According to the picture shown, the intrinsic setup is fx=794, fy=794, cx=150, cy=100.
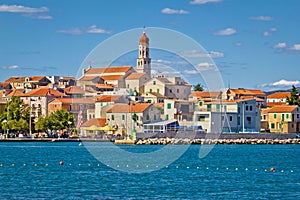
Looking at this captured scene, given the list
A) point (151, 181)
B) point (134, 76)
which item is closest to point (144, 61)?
point (134, 76)

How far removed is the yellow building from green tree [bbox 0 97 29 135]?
1204 inches

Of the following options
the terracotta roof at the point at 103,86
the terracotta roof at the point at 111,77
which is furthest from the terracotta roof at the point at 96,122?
the terracotta roof at the point at 111,77

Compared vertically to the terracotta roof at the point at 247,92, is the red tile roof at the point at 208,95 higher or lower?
lower

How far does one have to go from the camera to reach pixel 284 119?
9700cm

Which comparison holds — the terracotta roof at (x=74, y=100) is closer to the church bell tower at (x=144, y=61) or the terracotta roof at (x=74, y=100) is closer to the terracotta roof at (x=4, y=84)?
A: the church bell tower at (x=144, y=61)

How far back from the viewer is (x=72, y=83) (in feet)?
451

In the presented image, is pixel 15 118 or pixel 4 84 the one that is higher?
pixel 4 84

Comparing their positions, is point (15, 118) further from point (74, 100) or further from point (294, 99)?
point (294, 99)

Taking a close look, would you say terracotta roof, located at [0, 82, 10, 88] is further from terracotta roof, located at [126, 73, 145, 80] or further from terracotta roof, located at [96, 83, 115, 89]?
terracotta roof, located at [126, 73, 145, 80]

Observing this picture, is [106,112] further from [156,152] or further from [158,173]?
[158,173]

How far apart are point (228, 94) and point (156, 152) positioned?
49.0 meters

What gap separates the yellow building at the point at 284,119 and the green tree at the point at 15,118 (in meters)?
30.6

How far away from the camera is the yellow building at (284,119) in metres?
96.7

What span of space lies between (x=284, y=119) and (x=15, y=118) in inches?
1311
